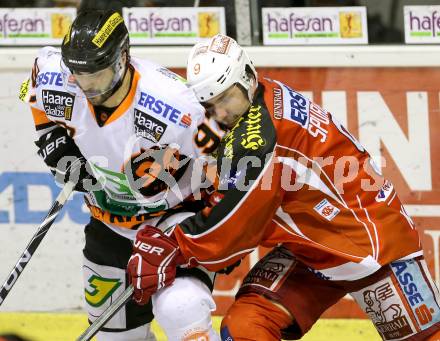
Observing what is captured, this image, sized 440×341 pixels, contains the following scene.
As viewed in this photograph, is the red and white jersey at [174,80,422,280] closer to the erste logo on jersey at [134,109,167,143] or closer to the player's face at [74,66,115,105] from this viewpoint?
the erste logo on jersey at [134,109,167,143]

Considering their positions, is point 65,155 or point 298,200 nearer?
point 298,200

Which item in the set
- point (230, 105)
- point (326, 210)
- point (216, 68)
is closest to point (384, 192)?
point (326, 210)

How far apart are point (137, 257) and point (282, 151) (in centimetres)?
59

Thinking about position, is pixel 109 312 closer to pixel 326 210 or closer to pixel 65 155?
pixel 65 155

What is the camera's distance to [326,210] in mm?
3865

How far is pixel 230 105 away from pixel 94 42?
1.62ft

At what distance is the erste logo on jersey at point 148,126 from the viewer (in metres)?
4.01

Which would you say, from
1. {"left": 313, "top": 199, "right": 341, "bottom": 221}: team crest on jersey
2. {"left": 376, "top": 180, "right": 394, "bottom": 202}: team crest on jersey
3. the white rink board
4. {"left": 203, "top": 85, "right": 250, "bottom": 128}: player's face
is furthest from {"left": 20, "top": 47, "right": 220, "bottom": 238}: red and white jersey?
the white rink board

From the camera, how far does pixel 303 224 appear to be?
3883 mm

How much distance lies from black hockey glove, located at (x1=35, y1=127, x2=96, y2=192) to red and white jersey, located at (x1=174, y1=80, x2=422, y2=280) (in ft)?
2.09

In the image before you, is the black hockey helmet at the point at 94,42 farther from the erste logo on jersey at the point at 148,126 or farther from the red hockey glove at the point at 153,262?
the red hockey glove at the point at 153,262

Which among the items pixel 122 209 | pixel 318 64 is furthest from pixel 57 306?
pixel 318 64

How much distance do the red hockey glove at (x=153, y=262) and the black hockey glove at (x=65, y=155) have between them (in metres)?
0.52

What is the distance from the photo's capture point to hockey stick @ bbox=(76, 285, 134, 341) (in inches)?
159
